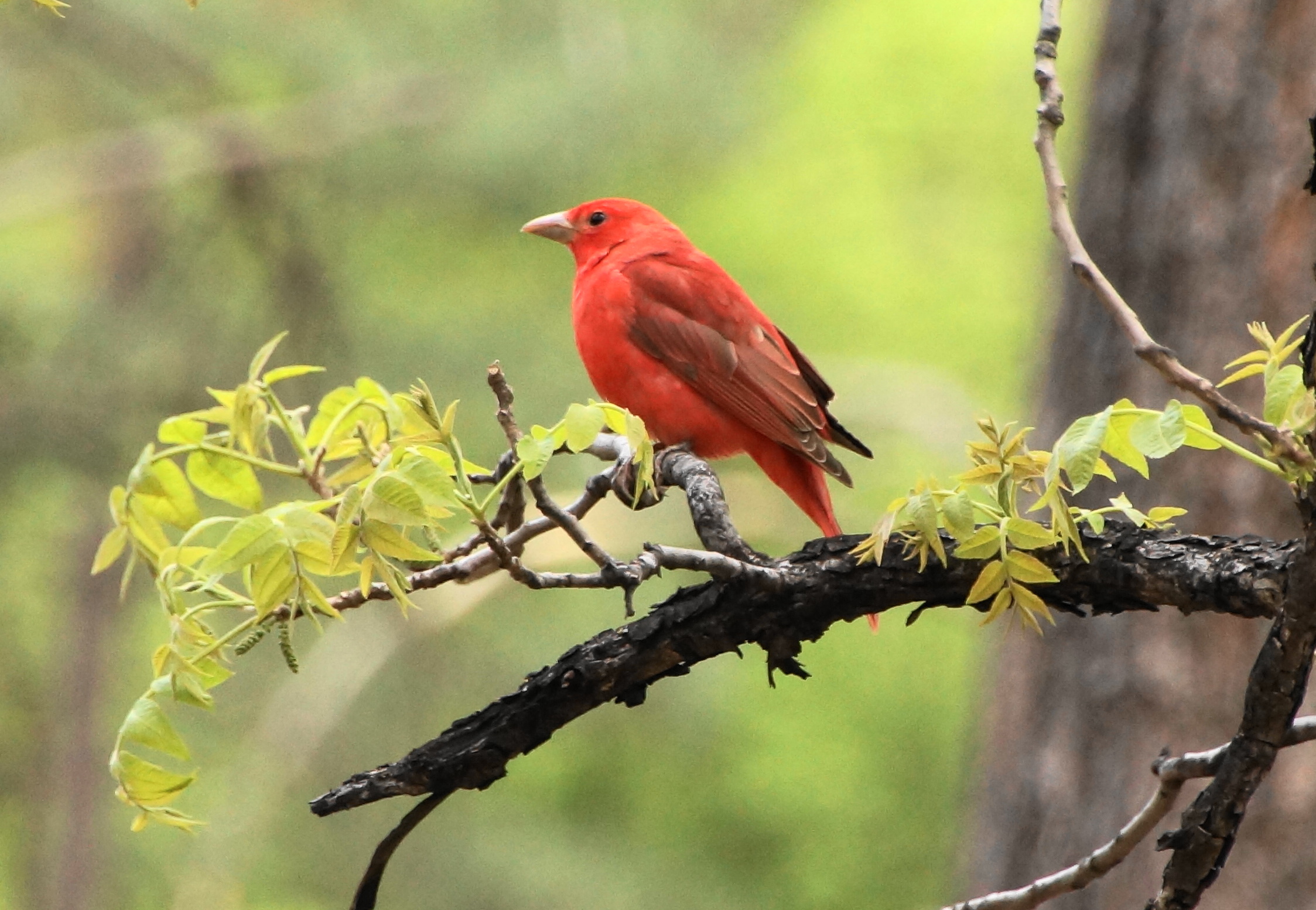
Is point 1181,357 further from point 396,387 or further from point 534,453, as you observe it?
point 396,387

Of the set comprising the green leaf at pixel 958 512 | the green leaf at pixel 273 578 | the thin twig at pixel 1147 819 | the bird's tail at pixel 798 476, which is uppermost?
the bird's tail at pixel 798 476

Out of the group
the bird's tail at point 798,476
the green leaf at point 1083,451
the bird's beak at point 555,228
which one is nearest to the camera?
the green leaf at point 1083,451

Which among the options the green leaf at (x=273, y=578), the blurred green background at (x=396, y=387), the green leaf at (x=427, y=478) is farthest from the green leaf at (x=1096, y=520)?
the blurred green background at (x=396, y=387)

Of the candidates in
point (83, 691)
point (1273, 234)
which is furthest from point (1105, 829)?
point (83, 691)

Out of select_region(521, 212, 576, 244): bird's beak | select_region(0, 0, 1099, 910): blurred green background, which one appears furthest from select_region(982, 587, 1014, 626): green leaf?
select_region(0, 0, 1099, 910): blurred green background

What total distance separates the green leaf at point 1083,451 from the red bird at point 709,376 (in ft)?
6.82

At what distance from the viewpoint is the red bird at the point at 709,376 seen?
3.69 m

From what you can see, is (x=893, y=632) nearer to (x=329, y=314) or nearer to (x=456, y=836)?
(x=456, y=836)

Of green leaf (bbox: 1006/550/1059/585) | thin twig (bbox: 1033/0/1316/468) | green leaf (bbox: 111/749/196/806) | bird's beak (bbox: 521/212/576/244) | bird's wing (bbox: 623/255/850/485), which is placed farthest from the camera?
bird's beak (bbox: 521/212/576/244)

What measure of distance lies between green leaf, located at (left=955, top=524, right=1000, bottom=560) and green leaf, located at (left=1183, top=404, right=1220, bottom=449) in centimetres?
21

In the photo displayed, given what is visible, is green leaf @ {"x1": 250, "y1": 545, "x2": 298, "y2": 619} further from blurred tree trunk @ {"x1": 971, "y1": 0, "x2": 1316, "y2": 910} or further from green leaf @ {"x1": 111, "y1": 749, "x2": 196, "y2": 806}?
blurred tree trunk @ {"x1": 971, "y1": 0, "x2": 1316, "y2": 910}

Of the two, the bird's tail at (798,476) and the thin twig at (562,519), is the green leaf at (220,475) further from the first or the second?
the bird's tail at (798,476)

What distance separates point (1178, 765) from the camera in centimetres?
167

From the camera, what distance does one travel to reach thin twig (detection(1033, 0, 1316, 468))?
1.32 metres
